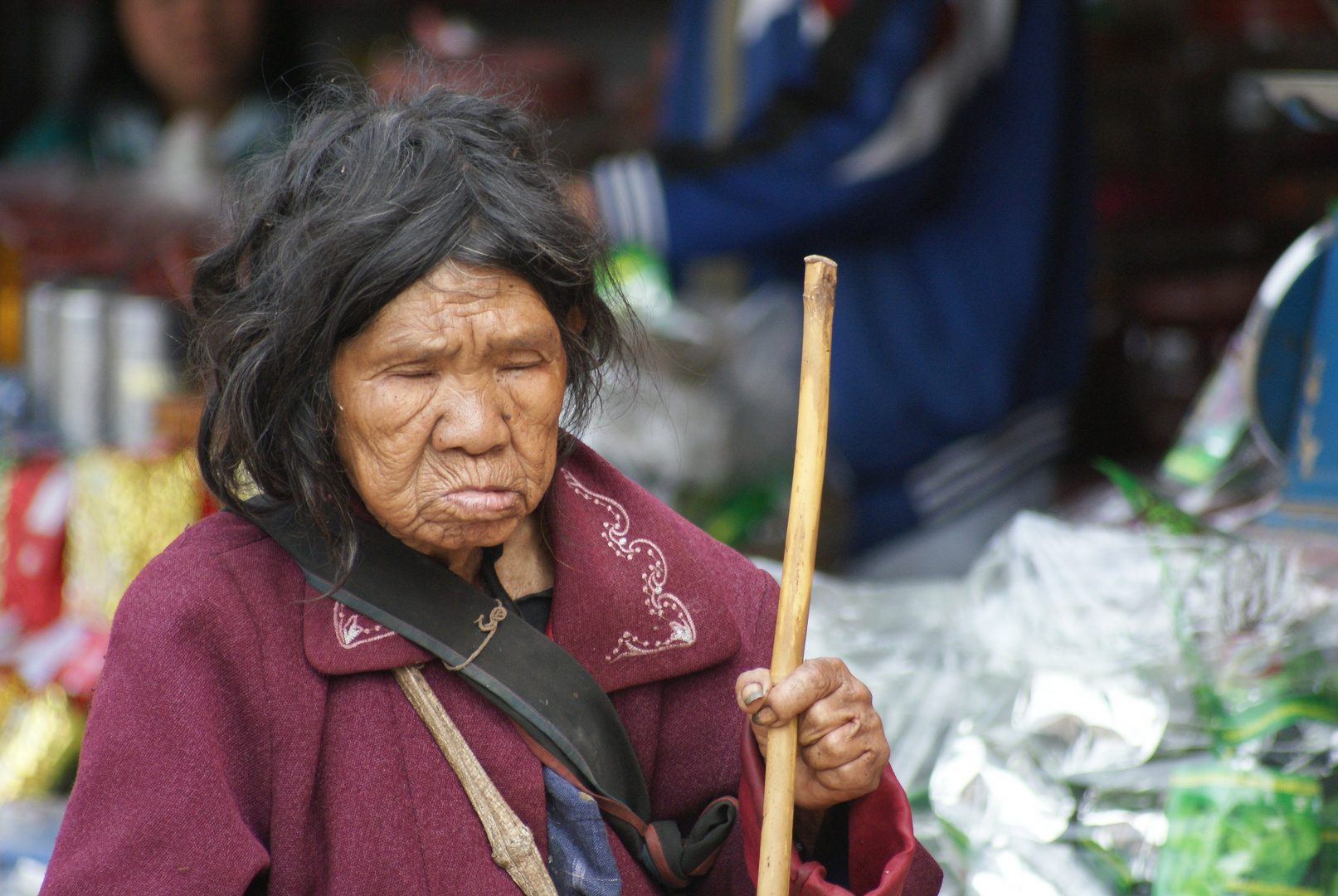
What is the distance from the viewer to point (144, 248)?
11.5 feet

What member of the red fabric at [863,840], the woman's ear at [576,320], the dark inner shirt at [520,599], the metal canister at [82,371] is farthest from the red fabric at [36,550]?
the red fabric at [863,840]

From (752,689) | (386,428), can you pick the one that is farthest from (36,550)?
(752,689)

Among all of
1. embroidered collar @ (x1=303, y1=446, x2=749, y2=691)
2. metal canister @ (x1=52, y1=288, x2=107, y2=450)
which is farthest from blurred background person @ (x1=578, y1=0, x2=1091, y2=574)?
embroidered collar @ (x1=303, y1=446, x2=749, y2=691)

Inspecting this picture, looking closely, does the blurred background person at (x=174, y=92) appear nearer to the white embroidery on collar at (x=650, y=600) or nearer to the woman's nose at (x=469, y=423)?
the white embroidery on collar at (x=650, y=600)

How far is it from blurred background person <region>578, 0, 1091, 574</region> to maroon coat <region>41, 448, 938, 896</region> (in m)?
1.93

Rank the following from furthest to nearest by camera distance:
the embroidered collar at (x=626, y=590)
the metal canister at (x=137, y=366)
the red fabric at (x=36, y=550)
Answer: the metal canister at (x=137, y=366), the red fabric at (x=36, y=550), the embroidered collar at (x=626, y=590)

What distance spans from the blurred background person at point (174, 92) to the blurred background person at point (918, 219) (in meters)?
1.73

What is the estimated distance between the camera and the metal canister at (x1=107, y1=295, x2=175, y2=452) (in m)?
3.17

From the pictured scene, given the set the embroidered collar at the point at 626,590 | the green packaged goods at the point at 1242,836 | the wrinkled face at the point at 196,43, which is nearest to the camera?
the embroidered collar at the point at 626,590

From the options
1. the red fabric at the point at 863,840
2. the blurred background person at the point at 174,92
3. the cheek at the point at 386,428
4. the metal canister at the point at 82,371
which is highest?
the blurred background person at the point at 174,92

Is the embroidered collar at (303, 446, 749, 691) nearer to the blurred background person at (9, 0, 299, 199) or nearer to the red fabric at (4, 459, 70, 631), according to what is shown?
the red fabric at (4, 459, 70, 631)

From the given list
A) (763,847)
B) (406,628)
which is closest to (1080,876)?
(763,847)

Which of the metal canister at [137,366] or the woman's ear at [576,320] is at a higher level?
the metal canister at [137,366]

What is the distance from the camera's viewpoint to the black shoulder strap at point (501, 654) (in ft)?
4.36
